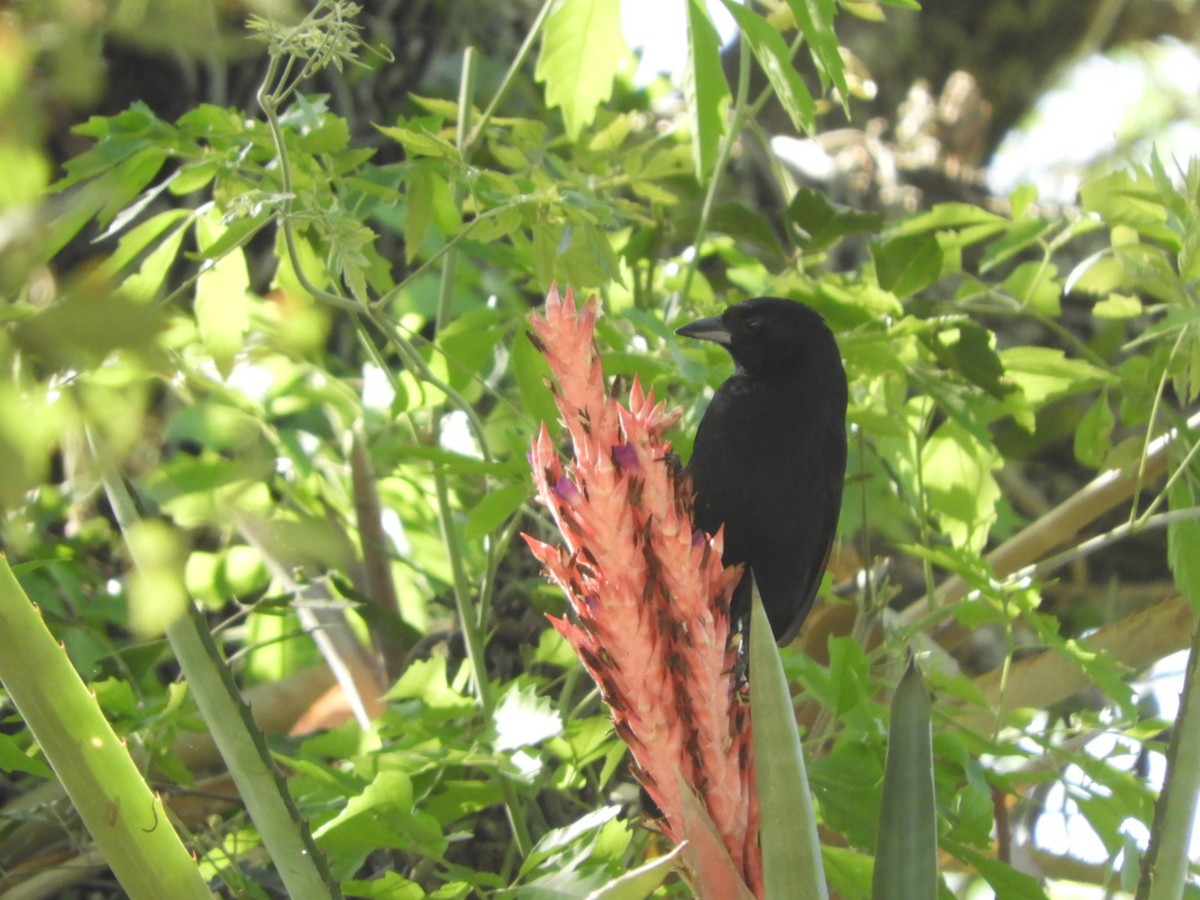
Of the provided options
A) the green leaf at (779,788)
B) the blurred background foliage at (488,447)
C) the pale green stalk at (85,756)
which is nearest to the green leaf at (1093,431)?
the blurred background foliage at (488,447)

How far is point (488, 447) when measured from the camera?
1.43 m

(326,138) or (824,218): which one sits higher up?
(326,138)

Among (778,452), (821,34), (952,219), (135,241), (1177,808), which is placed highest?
(821,34)

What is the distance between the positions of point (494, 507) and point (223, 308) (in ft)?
1.11

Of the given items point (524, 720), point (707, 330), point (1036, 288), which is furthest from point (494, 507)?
point (1036, 288)

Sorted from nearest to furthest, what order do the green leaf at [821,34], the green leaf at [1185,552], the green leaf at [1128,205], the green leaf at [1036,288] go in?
the green leaf at [821,34], the green leaf at [1185,552], the green leaf at [1128,205], the green leaf at [1036,288]

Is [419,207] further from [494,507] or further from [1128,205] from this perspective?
[1128,205]

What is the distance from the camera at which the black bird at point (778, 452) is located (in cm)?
183

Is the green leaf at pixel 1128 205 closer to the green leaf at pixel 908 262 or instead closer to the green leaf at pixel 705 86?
the green leaf at pixel 908 262

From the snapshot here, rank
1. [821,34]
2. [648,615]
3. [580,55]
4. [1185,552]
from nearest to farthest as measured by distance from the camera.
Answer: [648,615], [821,34], [580,55], [1185,552]

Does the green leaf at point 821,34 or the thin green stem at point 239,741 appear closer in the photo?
the thin green stem at point 239,741

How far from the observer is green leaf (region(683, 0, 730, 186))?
49.5 inches

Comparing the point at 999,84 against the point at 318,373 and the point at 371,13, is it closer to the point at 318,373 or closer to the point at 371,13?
the point at 371,13

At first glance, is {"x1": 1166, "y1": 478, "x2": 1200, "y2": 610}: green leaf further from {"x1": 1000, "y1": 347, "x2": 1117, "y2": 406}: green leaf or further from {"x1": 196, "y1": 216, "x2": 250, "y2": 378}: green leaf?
{"x1": 196, "y1": 216, "x2": 250, "y2": 378}: green leaf
